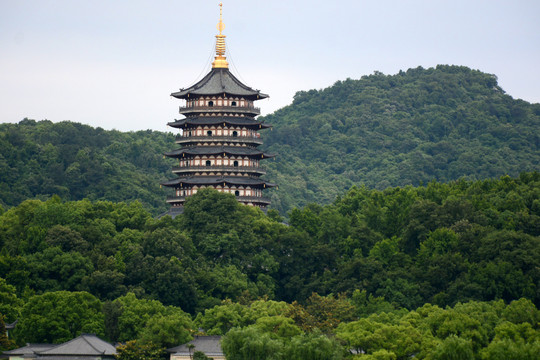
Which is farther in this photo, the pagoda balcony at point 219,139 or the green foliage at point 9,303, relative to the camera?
the pagoda balcony at point 219,139

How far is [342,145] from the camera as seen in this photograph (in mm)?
138250

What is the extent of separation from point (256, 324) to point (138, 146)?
60.2 metres

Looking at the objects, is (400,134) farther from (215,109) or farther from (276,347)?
(276,347)

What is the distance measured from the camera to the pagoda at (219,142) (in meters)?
79.9

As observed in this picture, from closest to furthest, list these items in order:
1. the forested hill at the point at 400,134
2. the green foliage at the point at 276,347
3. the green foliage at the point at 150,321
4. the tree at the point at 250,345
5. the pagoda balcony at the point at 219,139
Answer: the green foliage at the point at 276,347 < the tree at the point at 250,345 < the green foliage at the point at 150,321 < the pagoda balcony at the point at 219,139 < the forested hill at the point at 400,134

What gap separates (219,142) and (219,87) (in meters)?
3.73

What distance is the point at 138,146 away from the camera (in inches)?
4739

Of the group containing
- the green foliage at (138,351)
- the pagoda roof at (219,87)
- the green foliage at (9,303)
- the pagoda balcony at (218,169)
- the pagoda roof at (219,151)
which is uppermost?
the pagoda roof at (219,87)

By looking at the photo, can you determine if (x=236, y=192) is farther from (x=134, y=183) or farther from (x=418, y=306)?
(x=134, y=183)

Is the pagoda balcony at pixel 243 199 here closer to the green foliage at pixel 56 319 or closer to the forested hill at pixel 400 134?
the green foliage at pixel 56 319

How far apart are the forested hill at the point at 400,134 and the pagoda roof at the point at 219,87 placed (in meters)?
33.5

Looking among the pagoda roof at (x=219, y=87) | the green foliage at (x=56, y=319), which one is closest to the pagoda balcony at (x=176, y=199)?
the pagoda roof at (x=219, y=87)

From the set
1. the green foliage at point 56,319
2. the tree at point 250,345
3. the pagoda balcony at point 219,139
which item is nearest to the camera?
the tree at point 250,345

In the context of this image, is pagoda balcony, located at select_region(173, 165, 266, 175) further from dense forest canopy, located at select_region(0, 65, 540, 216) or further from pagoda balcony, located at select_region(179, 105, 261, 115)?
dense forest canopy, located at select_region(0, 65, 540, 216)
